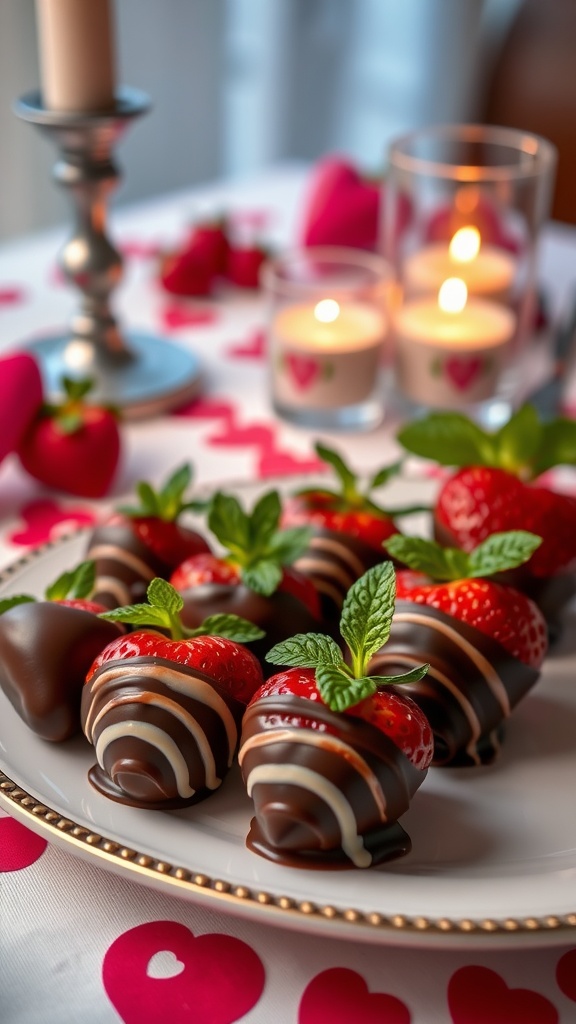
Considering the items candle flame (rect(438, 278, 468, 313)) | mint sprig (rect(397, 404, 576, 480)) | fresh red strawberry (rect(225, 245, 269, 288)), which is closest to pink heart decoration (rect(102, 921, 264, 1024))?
mint sprig (rect(397, 404, 576, 480))

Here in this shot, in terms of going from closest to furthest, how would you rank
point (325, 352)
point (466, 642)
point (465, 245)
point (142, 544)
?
1. point (466, 642)
2. point (142, 544)
3. point (325, 352)
4. point (465, 245)

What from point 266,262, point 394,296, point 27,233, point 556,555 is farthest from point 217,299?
point 27,233

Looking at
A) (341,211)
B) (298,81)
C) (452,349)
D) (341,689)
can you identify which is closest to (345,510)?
(341,689)

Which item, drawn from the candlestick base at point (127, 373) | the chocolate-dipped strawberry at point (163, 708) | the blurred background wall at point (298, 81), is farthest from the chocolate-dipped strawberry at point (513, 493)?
the blurred background wall at point (298, 81)

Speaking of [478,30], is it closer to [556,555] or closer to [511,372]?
[511,372]

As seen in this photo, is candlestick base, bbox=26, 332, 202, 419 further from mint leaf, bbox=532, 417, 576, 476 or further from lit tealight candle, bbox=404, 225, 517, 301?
mint leaf, bbox=532, 417, 576, 476

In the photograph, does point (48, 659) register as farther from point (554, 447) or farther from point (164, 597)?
point (554, 447)

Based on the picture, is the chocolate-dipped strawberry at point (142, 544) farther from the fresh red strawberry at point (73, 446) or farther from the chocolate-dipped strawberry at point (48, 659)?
the fresh red strawberry at point (73, 446)
